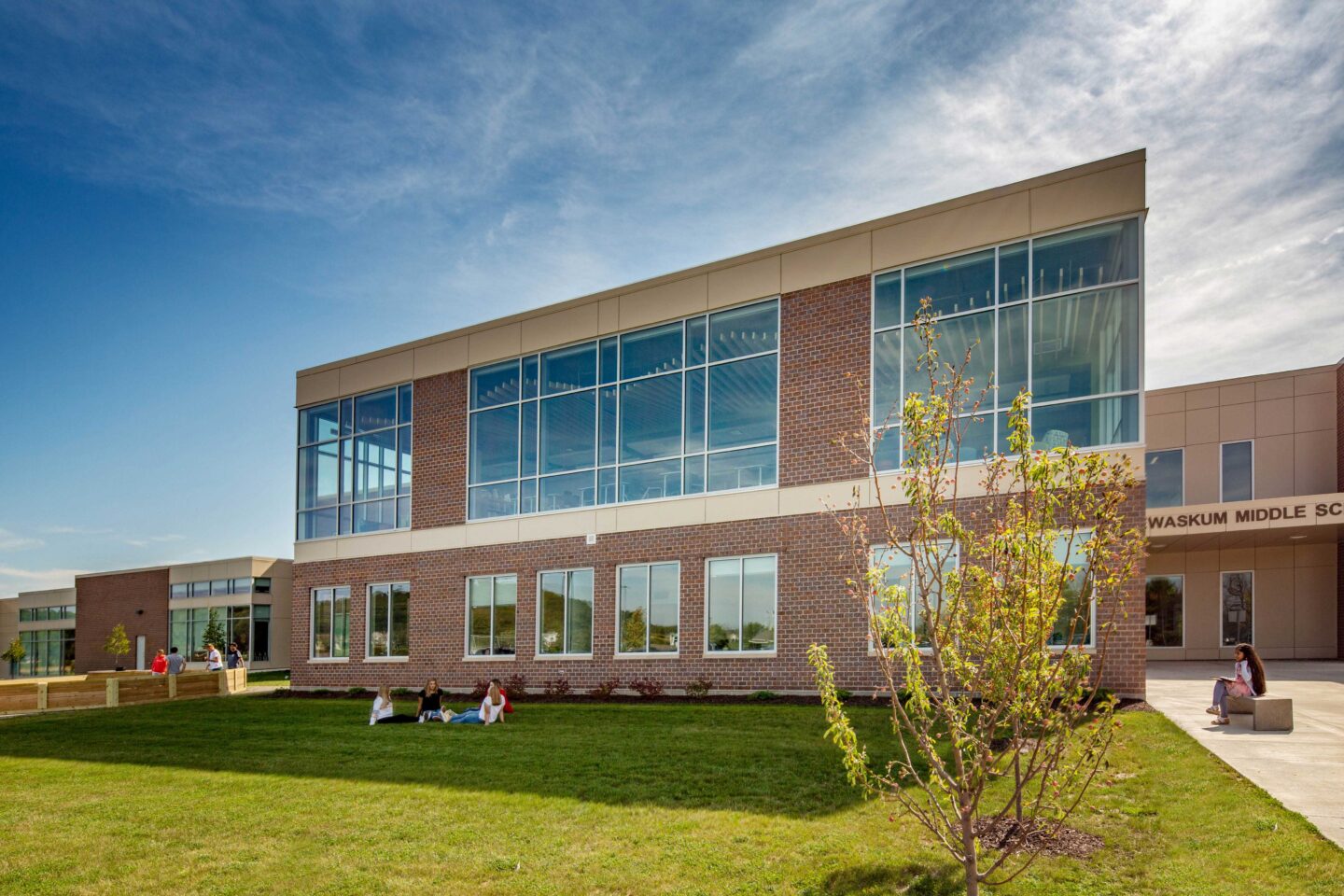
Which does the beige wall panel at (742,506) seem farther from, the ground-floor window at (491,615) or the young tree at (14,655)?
the young tree at (14,655)

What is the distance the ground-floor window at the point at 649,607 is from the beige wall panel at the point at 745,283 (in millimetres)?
5682

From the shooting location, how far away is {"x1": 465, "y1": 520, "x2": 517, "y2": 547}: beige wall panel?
22.6 m

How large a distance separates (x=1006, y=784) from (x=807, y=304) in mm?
10998

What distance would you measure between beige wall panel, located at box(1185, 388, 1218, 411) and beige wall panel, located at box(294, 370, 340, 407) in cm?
2512

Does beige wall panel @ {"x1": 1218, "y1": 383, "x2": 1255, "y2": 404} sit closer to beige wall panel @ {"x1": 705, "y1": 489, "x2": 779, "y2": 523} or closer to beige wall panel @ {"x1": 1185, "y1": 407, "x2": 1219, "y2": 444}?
beige wall panel @ {"x1": 1185, "y1": 407, "x2": 1219, "y2": 444}

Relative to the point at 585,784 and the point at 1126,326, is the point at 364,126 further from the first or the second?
the point at 1126,326

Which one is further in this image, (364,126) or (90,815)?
(364,126)

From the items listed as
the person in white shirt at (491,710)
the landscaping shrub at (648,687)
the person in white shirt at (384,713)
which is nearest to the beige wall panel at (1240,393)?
the landscaping shrub at (648,687)

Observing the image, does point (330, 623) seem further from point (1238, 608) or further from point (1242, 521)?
point (1238, 608)

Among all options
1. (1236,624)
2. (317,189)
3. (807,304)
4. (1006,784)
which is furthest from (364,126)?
(1236,624)

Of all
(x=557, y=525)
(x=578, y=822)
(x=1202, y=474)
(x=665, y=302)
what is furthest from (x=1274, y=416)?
(x=578, y=822)

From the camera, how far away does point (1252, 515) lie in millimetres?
24219

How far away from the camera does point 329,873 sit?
779cm

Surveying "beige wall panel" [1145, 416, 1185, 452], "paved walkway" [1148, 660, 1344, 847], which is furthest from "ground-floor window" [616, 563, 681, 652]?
"beige wall panel" [1145, 416, 1185, 452]
